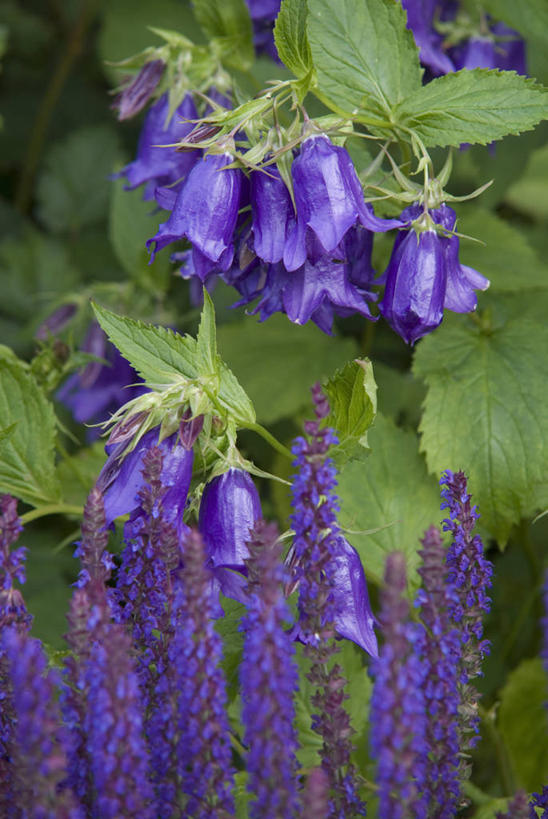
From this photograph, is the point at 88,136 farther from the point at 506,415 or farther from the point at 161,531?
the point at 161,531

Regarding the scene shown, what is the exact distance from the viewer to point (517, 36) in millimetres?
1914

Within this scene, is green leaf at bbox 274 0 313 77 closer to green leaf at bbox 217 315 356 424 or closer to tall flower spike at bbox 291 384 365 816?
tall flower spike at bbox 291 384 365 816

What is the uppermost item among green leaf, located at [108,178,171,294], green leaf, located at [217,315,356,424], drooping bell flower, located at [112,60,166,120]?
drooping bell flower, located at [112,60,166,120]

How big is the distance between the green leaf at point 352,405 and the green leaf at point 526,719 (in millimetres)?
668

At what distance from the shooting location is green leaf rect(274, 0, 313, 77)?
1186 millimetres

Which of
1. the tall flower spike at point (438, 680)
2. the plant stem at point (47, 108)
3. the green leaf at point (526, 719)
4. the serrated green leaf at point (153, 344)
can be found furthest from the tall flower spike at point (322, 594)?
the plant stem at point (47, 108)

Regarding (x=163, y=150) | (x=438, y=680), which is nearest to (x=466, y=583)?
(x=438, y=680)

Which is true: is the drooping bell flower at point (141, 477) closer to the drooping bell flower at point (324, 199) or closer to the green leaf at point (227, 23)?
the drooping bell flower at point (324, 199)

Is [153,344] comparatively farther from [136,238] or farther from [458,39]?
[458,39]

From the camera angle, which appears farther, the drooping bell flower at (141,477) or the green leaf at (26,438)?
the green leaf at (26,438)

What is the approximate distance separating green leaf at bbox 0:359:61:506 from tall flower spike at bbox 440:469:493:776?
2.39 ft

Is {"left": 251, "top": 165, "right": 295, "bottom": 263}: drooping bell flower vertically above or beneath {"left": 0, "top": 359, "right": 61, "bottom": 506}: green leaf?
above

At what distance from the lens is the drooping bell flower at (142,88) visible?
1546 mm

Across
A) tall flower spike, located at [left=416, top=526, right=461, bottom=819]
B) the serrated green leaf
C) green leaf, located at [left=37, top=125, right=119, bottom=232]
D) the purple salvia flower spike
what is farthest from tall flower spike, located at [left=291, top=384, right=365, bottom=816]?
green leaf, located at [left=37, top=125, right=119, bottom=232]
